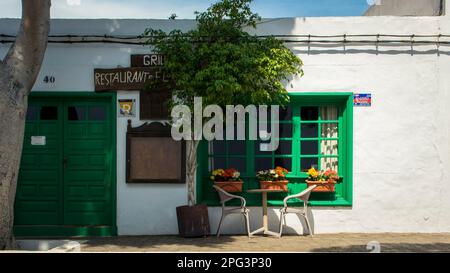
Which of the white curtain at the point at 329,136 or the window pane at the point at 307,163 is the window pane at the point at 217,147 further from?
the white curtain at the point at 329,136

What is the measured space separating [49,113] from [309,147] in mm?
4784

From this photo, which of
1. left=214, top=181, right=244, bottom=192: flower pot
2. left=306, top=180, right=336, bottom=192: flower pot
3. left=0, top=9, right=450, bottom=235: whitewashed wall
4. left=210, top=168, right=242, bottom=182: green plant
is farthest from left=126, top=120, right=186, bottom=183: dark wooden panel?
left=306, top=180, right=336, bottom=192: flower pot

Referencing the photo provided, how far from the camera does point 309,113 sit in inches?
405

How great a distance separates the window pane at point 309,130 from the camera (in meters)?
10.3

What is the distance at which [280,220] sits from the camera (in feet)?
31.2

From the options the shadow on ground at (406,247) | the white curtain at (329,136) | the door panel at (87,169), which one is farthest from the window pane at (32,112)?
the shadow on ground at (406,247)

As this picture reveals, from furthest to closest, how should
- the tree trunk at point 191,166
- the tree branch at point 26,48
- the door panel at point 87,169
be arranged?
the door panel at point 87,169
the tree trunk at point 191,166
the tree branch at point 26,48

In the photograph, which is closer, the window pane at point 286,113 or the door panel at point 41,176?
the door panel at point 41,176

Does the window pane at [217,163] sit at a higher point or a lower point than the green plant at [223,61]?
lower

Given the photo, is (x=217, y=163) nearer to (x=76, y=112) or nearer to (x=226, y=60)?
(x=226, y=60)

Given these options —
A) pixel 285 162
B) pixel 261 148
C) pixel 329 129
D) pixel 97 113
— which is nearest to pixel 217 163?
pixel 261 148

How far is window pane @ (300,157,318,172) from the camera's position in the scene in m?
10.3

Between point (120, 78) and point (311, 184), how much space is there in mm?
3853

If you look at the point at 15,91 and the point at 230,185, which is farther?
the point at 230,185
